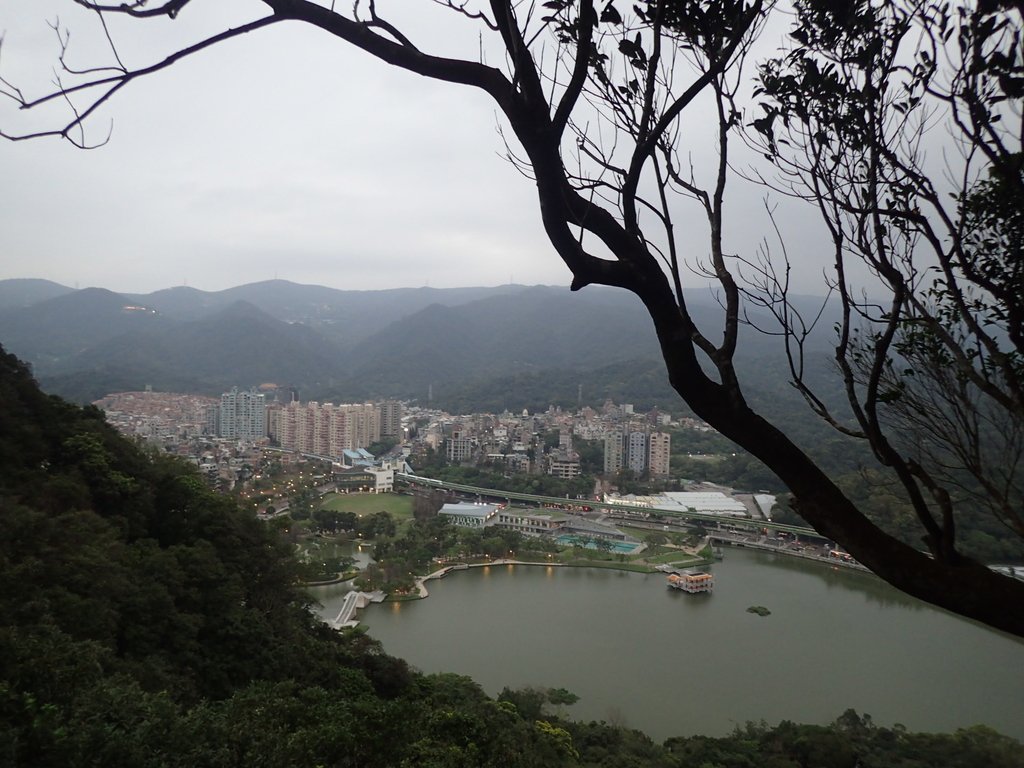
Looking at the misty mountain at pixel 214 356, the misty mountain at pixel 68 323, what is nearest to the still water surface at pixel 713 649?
the misty mountain at pixel 214 356

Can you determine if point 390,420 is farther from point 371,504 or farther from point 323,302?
point 323,302

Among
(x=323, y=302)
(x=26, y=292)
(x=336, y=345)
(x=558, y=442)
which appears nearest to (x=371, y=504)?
(x=558, y=442)

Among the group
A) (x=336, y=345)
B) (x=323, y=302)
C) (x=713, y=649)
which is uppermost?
(x=323, y=302)

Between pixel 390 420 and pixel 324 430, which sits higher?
pixel 390 420

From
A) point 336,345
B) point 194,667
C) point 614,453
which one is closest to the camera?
point 194,667

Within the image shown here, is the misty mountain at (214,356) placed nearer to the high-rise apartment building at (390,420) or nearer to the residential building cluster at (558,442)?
the high-rise apartment building at (390,420)

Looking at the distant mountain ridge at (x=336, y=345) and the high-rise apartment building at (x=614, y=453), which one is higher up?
the distant mountain ridge at (x=336, y=345)
